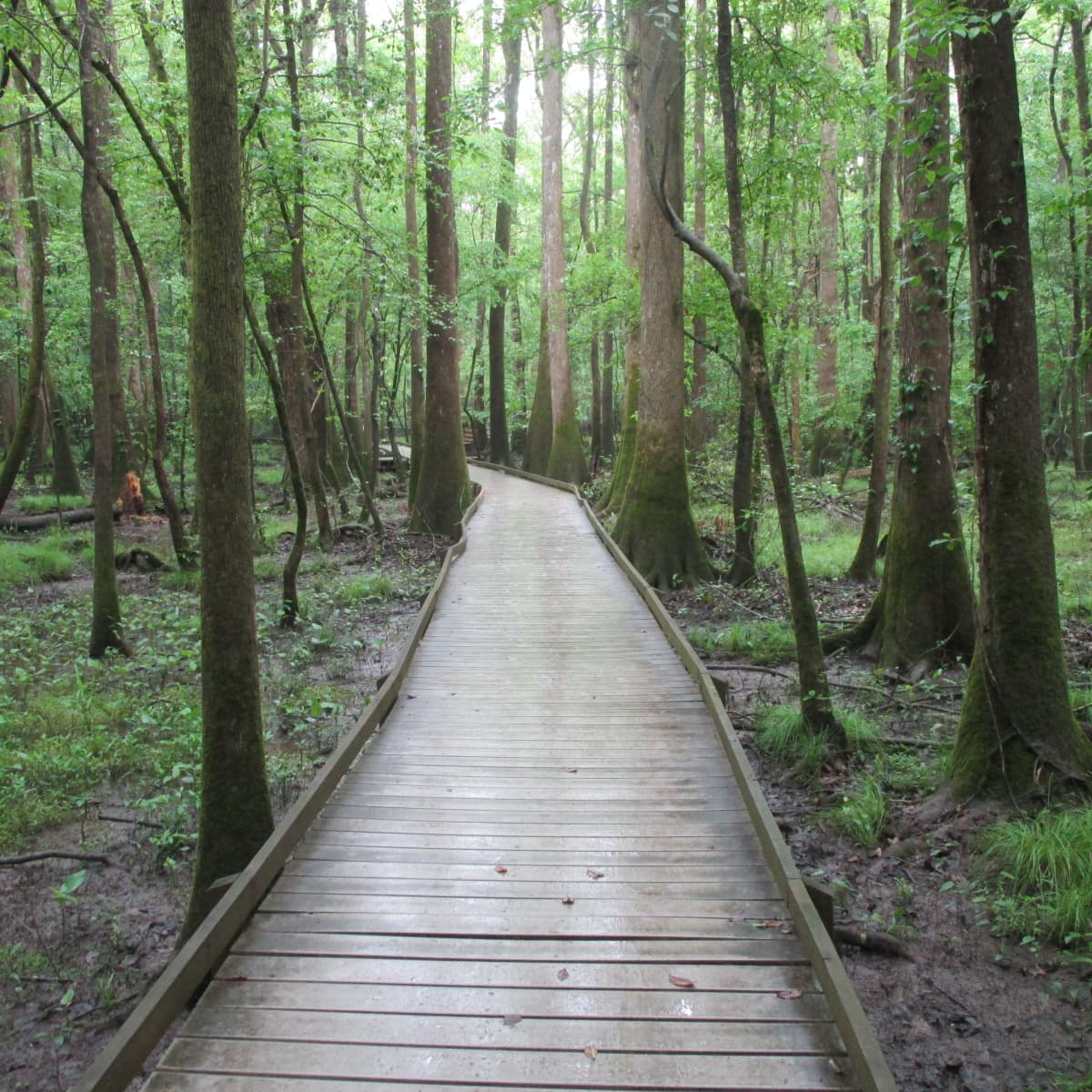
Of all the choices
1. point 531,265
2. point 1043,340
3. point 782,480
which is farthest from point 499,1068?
point 531,265

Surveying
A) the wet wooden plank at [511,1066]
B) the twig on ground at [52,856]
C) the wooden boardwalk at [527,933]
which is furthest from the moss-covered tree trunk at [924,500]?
the twig on ground at [52,856]

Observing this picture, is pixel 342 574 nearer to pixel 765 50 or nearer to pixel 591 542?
pixel 591 542

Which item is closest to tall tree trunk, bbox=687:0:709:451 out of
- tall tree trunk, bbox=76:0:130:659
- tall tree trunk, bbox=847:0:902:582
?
tall tree trunk, bbox=847:0:902:582

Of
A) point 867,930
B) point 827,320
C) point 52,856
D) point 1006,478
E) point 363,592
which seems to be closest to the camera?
point 867,930

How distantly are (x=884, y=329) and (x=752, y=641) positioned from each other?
395 centimetres

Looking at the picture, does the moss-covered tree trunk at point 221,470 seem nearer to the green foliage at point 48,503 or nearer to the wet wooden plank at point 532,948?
the wet wooden plank at point 532,948

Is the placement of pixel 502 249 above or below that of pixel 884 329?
above

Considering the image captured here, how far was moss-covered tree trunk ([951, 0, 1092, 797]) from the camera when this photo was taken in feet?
15.1

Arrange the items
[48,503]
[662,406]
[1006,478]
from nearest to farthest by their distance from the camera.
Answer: [1006,478] → [662,406] → [48,503]

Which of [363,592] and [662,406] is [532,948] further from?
[662,406]

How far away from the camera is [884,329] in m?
9.69

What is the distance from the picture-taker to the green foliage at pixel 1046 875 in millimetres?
4059

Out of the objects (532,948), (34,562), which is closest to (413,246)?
(34,562)

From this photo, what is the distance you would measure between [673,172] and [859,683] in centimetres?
772
